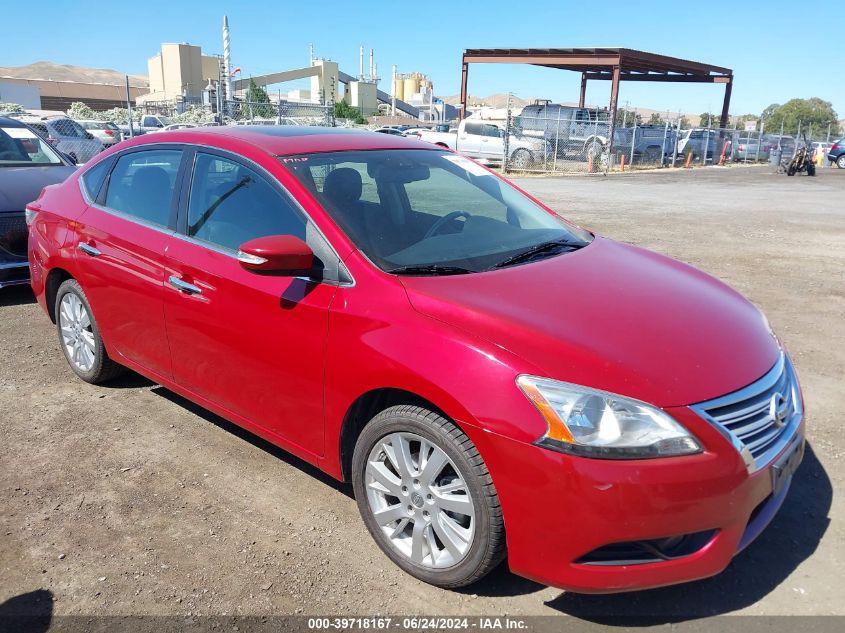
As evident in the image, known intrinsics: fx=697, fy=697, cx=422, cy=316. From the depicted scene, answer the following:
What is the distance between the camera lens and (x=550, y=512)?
2281 mm

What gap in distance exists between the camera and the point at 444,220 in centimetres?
348

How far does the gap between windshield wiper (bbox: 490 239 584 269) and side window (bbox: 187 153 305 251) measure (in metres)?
0.92

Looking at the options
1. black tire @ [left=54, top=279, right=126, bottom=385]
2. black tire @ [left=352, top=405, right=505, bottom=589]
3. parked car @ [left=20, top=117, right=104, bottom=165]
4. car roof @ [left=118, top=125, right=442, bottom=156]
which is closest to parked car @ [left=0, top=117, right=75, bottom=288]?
black tire @ [left=54, top=279, right=126, bottom=385]

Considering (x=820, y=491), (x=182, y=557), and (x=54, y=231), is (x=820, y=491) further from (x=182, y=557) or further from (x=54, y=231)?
(x=54, y=231)

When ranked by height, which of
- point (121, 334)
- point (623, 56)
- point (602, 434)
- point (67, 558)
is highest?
point (623, 56)

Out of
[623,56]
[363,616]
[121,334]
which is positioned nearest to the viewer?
[363,616]

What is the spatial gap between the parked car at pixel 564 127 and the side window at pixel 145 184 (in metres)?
25.0

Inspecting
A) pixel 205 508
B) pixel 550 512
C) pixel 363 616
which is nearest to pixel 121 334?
pixel 205 508

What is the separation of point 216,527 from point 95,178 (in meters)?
2.56

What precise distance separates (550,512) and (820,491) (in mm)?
1885

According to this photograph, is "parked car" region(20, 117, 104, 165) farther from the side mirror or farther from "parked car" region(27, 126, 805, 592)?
the side mirror

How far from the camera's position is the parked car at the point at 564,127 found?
2828 cm

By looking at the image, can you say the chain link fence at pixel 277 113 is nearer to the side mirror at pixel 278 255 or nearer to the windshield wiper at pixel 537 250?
the windshield wiper at pixel 537 250

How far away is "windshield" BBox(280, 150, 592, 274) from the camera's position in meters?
3.07
